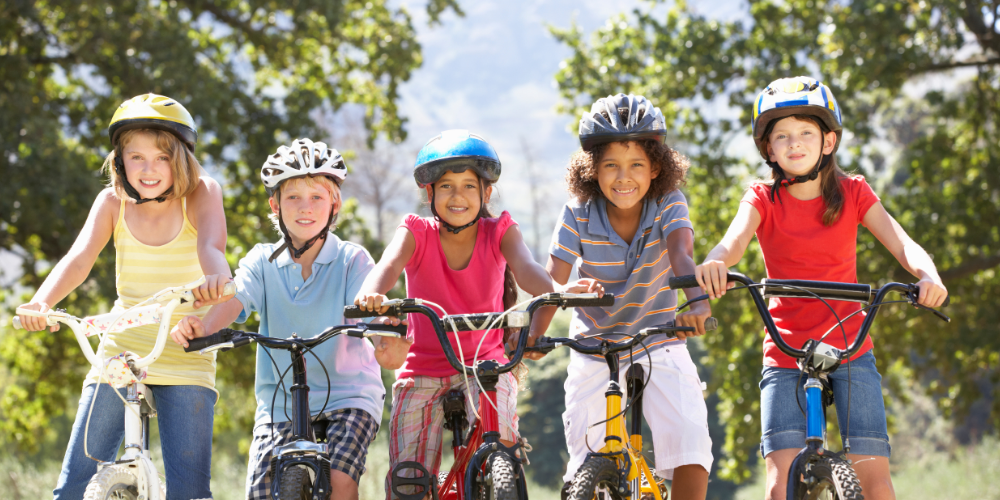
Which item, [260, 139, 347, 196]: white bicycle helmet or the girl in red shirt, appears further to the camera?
[260, 139, 347, 196]: white bicycle helmet

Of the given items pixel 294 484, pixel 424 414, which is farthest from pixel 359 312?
pixel 424 414

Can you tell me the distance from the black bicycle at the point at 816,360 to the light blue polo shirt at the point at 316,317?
64.7 inches

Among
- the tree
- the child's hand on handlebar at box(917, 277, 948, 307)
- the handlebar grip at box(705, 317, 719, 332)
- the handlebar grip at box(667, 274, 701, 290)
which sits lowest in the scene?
the handlebar grip at box(705, 317, 719, 332)

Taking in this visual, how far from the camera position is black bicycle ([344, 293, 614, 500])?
3.36 metres

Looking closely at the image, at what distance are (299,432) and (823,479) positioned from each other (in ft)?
6.84

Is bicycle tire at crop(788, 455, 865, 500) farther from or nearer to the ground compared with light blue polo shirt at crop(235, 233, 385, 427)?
nearer to the ground

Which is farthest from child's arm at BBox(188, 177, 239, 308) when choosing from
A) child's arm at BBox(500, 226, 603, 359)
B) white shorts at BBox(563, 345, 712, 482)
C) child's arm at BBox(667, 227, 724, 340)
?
child's arm at BBox(667, 227, 724, 340)

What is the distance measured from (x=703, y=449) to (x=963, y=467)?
21.9m

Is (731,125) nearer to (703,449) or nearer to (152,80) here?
(152,80)

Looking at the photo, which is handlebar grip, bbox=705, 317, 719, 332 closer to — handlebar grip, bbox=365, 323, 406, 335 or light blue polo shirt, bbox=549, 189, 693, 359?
light blue polo shirt, bbox=549, 189, 693, 359

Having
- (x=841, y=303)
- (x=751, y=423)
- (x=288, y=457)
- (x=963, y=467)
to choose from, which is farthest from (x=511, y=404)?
(x=963, y=467)

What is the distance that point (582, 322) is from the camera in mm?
4633

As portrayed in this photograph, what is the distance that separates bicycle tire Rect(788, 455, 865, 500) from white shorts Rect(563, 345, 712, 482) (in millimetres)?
712

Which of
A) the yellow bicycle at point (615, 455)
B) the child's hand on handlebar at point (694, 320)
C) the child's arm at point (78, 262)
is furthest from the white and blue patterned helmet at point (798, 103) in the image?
the child's arm at point (78, 262)
